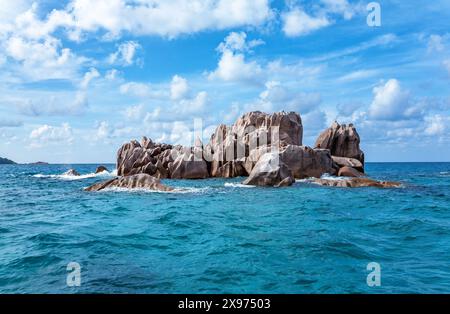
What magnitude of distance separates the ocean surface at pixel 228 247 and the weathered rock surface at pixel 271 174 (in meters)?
13.5

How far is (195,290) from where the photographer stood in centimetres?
977

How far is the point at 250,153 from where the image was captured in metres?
57.8

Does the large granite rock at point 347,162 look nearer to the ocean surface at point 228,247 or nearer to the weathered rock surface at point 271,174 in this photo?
the weathered rock surface at point 271,174

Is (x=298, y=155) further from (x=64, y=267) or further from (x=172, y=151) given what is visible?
(x=64, y=267)

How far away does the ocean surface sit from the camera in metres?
10.3

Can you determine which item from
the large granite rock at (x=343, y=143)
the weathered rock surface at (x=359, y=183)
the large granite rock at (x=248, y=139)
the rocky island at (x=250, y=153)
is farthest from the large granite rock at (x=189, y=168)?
the weathered rock surface at (x=359, y=183)

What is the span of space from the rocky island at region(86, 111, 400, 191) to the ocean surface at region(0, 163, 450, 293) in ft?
81.0

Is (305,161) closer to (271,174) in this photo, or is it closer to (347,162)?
(347,162)

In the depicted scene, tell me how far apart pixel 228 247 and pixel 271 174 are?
26874mm

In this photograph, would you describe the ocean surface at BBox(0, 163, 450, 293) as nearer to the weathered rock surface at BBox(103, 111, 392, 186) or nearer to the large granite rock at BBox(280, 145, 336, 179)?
the large granite rock at BBox(280, 145, 336, 179)

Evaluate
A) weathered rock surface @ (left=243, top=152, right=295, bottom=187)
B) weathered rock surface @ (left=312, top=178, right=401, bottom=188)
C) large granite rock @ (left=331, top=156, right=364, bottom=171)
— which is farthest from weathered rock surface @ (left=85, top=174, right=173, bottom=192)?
large granite rock @ (left=331, top=156, right=364, bottom=171)

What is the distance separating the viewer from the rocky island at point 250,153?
5166 centimetres

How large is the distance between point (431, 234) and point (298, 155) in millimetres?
33628

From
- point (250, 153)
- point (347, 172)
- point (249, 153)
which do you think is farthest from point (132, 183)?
point (347, 172)
